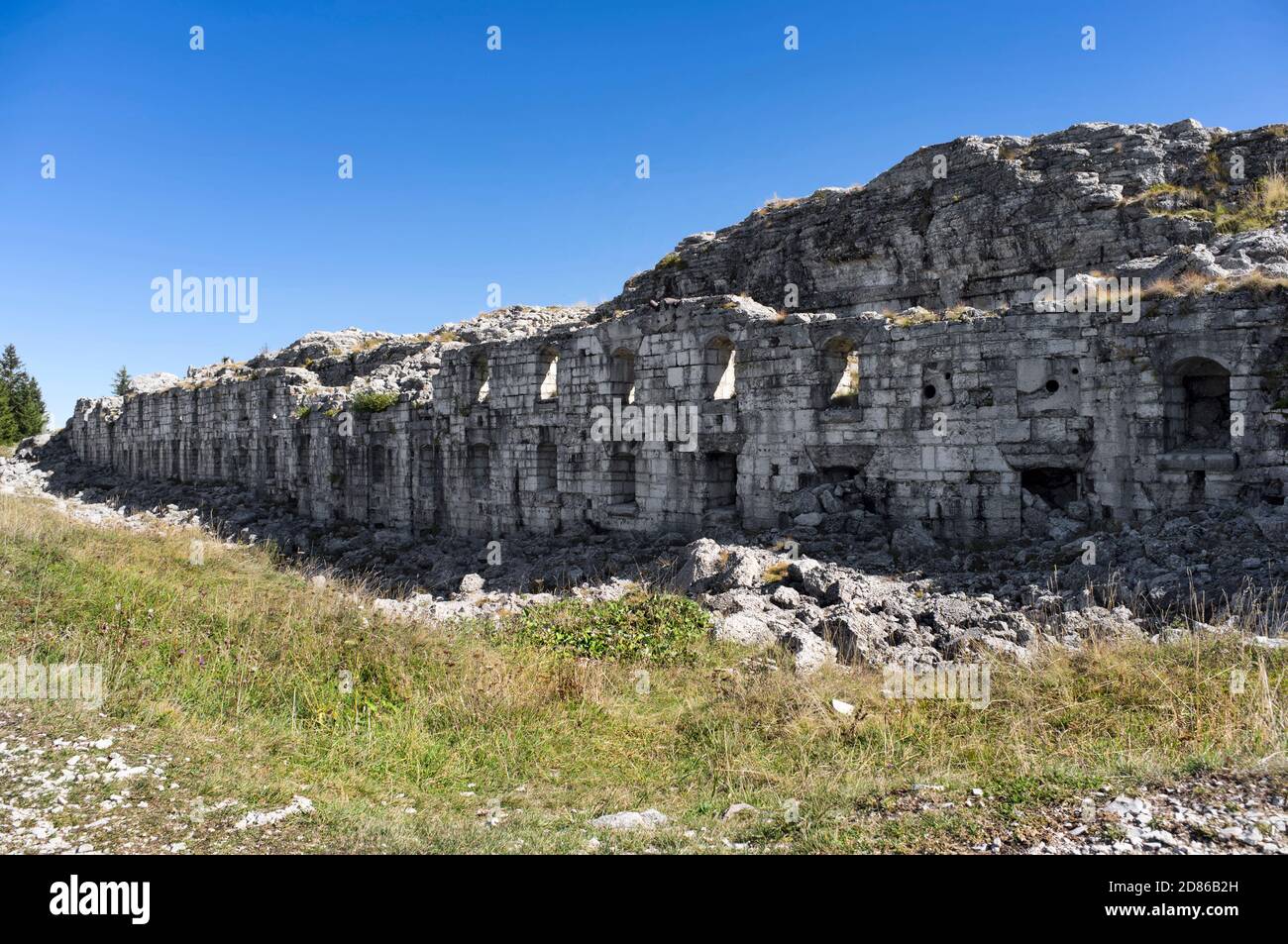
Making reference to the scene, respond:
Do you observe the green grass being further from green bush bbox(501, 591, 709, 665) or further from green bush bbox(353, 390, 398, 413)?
green bush bbox(353, 390, 398, 413)

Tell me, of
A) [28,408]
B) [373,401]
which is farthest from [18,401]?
[373,401]

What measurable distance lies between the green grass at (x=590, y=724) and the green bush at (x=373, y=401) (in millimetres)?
12034

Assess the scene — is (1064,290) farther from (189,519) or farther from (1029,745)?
(189,519)

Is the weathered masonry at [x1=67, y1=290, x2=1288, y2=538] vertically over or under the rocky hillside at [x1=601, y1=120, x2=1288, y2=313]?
under

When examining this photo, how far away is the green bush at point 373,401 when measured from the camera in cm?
2131

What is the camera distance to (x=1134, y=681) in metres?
6.59

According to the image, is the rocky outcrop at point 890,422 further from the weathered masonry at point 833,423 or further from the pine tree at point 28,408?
the pine tree at point 28,408

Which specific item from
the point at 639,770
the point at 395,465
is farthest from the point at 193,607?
the point at 395,465

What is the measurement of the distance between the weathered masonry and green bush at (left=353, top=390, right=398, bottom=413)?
A: 10.3 inches

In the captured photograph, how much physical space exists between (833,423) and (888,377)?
1.16 metres

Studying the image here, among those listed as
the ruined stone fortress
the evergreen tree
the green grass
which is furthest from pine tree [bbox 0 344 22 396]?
the green grass

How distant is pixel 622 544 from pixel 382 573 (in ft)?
17.6

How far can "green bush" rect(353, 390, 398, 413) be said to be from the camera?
21.3m

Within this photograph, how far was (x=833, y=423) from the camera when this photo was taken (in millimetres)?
13422
